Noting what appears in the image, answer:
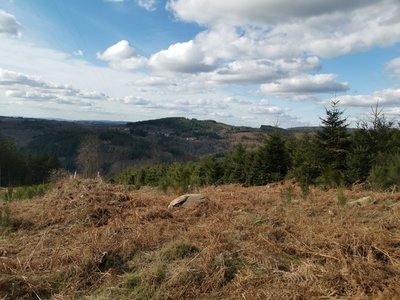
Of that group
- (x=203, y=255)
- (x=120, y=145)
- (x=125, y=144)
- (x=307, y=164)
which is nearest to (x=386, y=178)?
(x=307, y=164)

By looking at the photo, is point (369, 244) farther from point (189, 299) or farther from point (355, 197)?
point (355, 197)

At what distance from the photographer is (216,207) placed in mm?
8266

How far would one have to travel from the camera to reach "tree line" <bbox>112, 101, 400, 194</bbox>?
13.5 meters

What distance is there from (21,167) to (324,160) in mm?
57934

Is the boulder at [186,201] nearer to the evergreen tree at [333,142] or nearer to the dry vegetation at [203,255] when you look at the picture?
the dry vegetation at [203,255]

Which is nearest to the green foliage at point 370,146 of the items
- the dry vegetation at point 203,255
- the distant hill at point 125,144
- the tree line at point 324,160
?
the tree line at point 324,160

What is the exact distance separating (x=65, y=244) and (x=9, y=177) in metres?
60.5

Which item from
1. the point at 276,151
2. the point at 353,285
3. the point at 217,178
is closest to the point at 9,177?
the point at 217,178

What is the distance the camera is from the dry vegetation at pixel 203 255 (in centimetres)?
387

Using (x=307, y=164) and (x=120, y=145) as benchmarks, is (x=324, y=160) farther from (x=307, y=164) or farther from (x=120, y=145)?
(x=120, y=145)

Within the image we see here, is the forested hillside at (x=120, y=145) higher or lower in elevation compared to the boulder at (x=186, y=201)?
lower

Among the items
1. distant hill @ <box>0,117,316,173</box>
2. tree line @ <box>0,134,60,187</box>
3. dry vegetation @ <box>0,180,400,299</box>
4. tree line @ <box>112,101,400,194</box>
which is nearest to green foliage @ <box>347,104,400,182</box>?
tree line @ <box>112,101,400,194</box>

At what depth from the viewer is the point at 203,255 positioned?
470cm

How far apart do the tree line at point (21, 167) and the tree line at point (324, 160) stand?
144 feet
